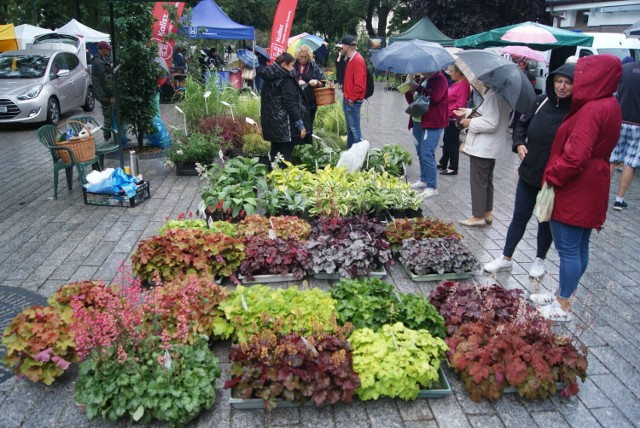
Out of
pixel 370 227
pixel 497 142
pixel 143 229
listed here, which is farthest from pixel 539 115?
pixel 143 229

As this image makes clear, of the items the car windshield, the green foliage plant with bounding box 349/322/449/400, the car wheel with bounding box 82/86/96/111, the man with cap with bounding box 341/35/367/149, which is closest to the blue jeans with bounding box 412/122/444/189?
the man with cap with bounding box 341/35/367/149

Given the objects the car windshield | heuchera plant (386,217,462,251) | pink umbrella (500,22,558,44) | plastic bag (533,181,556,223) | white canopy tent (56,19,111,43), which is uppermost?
white canopy tent (56,19,111,43)

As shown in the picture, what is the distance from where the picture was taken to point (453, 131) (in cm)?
814

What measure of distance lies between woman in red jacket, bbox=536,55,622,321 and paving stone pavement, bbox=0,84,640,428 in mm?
362

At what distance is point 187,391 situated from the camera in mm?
2998

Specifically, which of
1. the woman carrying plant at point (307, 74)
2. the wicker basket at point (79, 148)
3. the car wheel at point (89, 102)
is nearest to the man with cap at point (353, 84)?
the woman carrying plant at point (307, 74)

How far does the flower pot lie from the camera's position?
7.94 m

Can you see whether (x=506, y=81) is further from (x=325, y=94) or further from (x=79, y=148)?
(x=79, y=148)

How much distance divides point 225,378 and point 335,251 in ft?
5.52

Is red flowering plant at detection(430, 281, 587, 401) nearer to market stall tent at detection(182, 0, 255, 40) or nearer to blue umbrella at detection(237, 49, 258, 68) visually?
market stall tent at detection(182, 0, 255, 40)

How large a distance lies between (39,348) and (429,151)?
5.36m

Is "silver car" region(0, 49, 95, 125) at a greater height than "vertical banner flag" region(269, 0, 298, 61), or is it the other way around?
"vertical banner flag" region(269, 0, 298, 61)

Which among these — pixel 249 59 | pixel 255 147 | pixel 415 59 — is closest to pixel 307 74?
pixel 255 147

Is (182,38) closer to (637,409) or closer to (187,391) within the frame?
(187,391)
